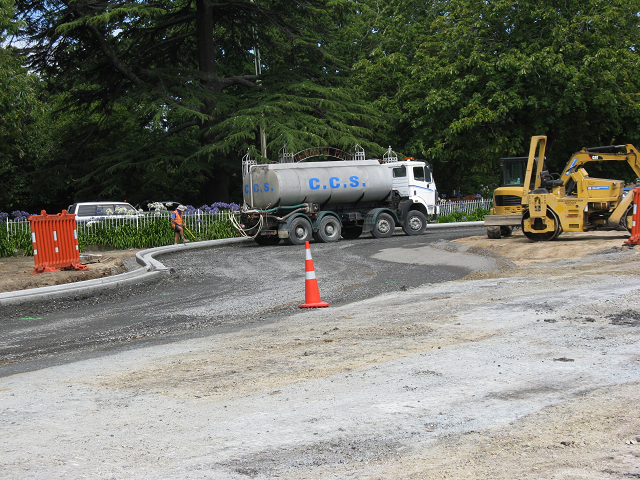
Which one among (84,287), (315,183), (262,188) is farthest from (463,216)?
(84,287)

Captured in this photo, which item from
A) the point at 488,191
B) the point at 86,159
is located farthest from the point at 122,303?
the point at 488,191

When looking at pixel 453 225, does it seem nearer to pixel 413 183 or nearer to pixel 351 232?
pixel 413 183

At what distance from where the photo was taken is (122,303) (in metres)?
12.3

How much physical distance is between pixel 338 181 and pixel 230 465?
72.5ft

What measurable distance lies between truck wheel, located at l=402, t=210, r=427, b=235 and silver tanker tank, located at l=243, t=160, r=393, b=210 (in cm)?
168

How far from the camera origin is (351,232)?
93.2ft

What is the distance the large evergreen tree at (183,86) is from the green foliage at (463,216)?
676 centimetres

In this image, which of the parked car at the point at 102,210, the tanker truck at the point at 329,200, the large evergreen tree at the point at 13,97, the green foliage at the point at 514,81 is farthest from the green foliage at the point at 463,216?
the large evergreen tree at the point at 13,97

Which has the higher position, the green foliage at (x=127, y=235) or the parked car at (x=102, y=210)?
the parked car at (x=102, y=210)

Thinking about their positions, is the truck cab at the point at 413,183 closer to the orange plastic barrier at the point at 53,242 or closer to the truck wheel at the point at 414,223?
the truck wheel at the point at 414,223

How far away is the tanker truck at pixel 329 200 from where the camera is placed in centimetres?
2514

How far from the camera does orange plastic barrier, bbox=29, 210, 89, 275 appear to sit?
Answer: 50.2ft

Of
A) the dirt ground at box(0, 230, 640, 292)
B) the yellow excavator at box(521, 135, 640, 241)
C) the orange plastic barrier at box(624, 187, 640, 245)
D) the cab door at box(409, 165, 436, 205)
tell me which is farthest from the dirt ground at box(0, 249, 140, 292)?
the cab door at box(409, 165, 436, 205)

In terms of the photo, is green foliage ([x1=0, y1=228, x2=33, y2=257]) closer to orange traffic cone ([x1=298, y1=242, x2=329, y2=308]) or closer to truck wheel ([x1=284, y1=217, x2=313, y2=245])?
truck wheel ([x1=284, y1=217, x2=313, y2=245])
